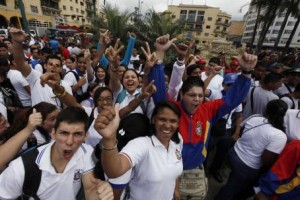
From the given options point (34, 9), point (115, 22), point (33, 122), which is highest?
point (34, 9)

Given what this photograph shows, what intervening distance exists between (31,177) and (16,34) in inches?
74.5

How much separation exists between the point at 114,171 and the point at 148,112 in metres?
1.20

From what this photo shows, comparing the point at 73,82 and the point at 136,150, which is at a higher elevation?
the point at 136,150

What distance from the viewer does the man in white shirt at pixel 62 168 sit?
1.38m

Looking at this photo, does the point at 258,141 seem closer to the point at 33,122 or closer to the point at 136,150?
the point at 136,150

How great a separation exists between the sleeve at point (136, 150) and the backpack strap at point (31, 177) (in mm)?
647

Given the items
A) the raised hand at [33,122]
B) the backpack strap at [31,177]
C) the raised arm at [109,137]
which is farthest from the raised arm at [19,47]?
the raised arm at [109,137]

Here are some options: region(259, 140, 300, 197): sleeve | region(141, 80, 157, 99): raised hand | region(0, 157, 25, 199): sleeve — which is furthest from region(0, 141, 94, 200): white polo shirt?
region(259, 140, 300, 197): sleeve

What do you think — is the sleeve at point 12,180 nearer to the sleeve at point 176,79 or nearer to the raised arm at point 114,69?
the raised arm at point 114,69

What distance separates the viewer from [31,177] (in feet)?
4.62

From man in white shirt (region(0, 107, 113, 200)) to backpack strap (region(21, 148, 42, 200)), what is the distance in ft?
0.04

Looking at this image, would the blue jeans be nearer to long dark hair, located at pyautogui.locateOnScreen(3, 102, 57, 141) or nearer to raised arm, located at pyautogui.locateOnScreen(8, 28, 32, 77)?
long dark hair, located at pyautogui.locateOnScreen(3, 102, 57, 141)

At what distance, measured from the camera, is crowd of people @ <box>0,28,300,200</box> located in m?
1.45

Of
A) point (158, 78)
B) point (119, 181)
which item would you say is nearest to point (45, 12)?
point (158, 78)
